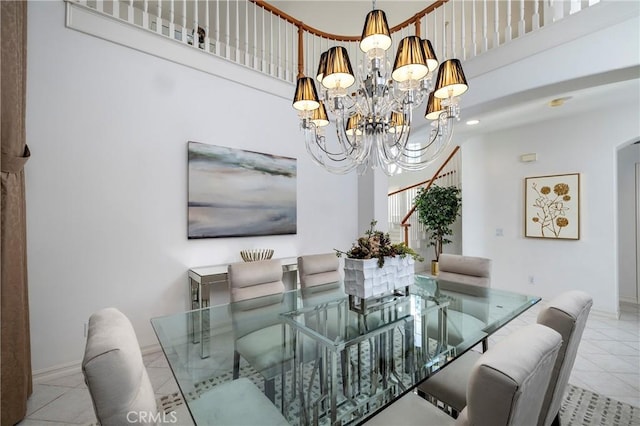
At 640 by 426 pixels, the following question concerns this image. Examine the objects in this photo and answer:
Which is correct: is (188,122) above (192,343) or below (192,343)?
above

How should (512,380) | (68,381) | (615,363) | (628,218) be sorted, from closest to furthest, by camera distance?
(512,380)
(68,381)
(615,363)
(628,218)

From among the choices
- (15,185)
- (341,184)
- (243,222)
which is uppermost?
(341,184)

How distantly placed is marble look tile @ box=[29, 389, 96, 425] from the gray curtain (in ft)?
0.40

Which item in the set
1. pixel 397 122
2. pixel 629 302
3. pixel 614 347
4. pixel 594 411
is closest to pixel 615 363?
pixel 614 347

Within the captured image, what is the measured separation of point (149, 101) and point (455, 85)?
8.88 ft

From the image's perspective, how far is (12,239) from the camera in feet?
5.73

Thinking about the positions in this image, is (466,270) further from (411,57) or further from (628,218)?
(628,218)

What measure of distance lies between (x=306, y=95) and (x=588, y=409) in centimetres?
298

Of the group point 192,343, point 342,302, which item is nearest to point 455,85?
point 342,302

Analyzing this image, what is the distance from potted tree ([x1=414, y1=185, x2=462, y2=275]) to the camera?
540 cm

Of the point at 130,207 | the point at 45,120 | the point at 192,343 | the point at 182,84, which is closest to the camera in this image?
the point at 192,343

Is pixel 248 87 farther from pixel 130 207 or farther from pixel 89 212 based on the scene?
pixel 89 212

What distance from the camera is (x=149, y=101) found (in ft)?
8.75

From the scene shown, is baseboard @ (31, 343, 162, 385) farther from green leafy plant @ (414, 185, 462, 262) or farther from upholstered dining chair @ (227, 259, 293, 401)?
green leafy plant @ (414, 185, 462, 262)
